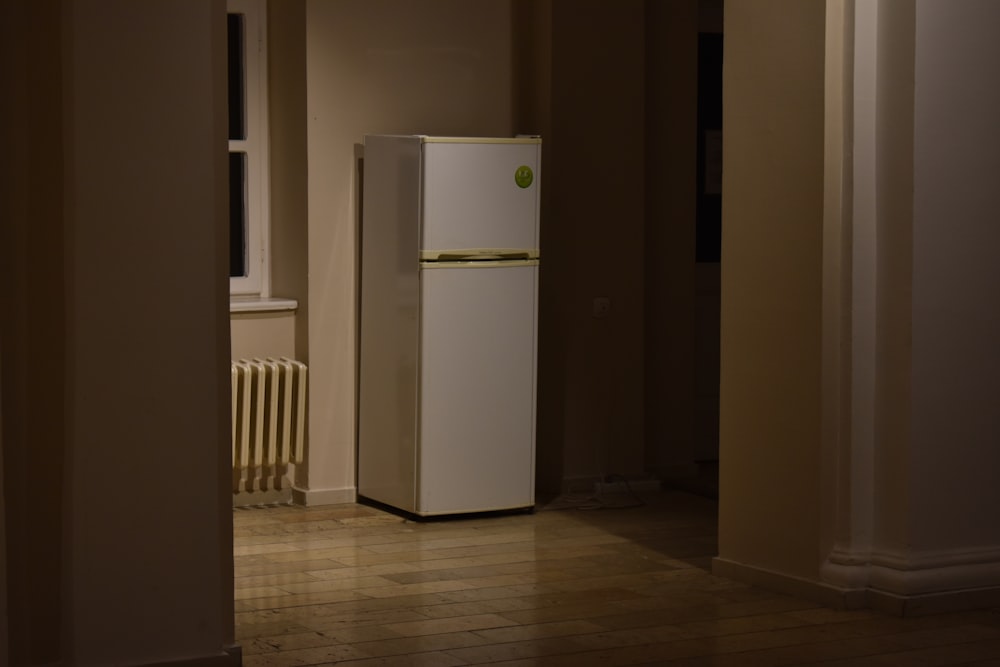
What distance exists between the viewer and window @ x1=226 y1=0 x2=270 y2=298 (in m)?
6.69

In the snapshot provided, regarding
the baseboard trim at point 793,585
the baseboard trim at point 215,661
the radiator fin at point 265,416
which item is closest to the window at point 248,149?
the radiator fin at point 265,416

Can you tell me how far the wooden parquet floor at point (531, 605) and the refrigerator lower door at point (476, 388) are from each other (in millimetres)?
162

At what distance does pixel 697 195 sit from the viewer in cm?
779

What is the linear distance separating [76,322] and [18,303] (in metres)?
0.15

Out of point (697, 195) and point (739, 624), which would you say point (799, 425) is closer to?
point (739, 624)

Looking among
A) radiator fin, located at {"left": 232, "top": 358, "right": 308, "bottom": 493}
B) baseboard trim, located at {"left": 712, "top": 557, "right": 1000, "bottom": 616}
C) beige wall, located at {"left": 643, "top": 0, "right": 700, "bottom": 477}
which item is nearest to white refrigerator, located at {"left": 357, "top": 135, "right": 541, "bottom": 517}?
radiator fin, located at {"left": 232, "top": 358, "right": 308, "bottom": 493}

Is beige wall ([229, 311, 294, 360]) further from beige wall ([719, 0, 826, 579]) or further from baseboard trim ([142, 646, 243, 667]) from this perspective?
baseboard trim ([142, 646, 243, 667])

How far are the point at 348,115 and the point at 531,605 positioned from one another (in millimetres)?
2717

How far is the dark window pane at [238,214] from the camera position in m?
6.73

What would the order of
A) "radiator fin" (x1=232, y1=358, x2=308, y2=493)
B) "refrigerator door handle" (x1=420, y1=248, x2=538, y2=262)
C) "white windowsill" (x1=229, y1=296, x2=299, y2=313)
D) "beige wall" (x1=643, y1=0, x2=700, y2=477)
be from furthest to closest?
"beige wall" (x1=643, y1=0, x2=700, y2=477), "white windowsill" (x1=229, y1=296, x2=299, y2=313), "radiator fin" (x1=232, y1=358, x2=308, y2=493), "refrigerator door handle" (x1=420, y1=248, x2=538, y2=262)

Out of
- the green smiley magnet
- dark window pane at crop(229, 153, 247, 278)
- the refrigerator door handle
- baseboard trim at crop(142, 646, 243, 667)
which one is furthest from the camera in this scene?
dark window pane at crop(229, 153, 247, 278)

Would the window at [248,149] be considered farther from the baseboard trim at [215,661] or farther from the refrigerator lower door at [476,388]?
the baseboard trim at [215,661]

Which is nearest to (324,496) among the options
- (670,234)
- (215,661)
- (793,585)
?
(670,234)

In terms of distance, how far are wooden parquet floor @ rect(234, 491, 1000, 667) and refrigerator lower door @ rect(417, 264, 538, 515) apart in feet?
0.53
